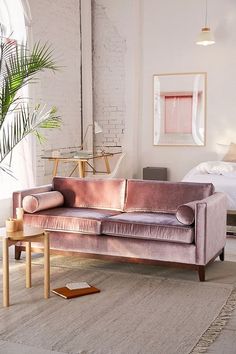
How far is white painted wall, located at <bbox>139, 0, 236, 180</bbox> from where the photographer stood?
8.50 m

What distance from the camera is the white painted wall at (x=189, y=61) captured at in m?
8.50

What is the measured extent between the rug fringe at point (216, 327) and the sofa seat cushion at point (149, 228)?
663 millimetres

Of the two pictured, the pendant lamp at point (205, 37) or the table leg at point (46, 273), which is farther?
the pendant lamp at point (205, 37)

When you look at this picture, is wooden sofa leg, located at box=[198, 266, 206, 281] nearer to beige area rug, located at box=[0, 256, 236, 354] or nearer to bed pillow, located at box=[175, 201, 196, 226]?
beige area rug, located at box=[0, 256, 236, 354]

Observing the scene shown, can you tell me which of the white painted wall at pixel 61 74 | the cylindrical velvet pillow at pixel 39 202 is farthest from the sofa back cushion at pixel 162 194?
the white painted wall at pixel 61 74

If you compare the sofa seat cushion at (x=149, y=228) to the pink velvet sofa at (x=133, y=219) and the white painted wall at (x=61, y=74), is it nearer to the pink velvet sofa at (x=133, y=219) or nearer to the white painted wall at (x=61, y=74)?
the pink velvet sofa at (x=133, y=219)

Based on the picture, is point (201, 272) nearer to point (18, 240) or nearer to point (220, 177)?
point (18, 240)

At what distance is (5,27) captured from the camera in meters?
7.47

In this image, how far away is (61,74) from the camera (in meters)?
8.47

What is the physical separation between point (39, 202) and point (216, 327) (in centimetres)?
233

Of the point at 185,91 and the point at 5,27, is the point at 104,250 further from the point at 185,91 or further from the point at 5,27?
the point at 185,91

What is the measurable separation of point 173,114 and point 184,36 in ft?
4.00

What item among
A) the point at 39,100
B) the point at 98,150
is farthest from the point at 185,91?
the point at 39,100

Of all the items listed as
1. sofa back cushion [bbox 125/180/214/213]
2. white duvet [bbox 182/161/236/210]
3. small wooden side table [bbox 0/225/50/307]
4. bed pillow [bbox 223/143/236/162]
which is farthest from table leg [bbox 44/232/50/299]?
bed pillow [bbox 223/143/236/162]
